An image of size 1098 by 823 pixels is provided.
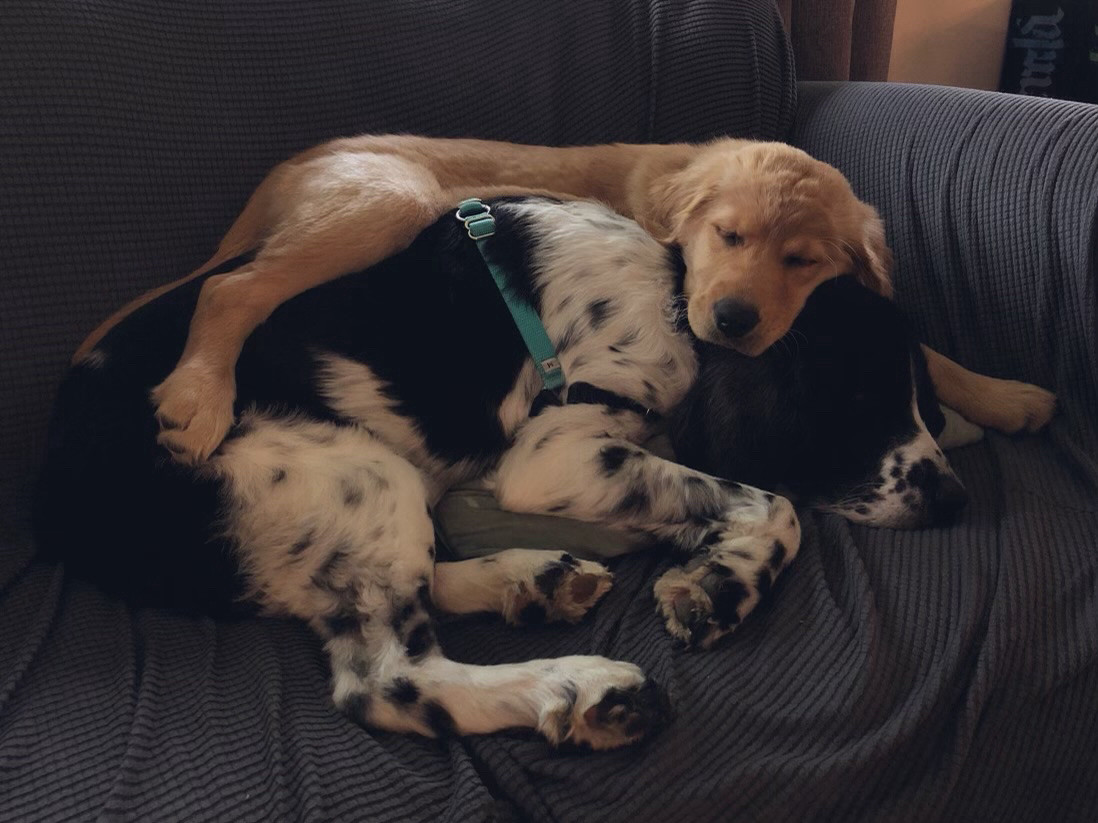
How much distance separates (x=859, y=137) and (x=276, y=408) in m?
1.62

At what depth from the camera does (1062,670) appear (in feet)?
4.35

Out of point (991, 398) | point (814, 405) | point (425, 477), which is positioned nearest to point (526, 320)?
point (425, 477)

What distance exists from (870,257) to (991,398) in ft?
1.27

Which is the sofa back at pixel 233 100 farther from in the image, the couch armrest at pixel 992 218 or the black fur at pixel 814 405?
the black fur at pixel 814 405

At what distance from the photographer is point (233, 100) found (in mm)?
1912

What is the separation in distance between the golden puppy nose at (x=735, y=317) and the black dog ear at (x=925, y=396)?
33 centimetres

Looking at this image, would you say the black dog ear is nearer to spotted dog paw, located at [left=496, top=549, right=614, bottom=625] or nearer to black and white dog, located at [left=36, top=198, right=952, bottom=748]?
black and white dog, located at [left=36, top=198, right=952, bottom=748]

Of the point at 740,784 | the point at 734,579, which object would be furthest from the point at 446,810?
the point at 734,579

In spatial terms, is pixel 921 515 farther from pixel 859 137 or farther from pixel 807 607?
pixel 859 137

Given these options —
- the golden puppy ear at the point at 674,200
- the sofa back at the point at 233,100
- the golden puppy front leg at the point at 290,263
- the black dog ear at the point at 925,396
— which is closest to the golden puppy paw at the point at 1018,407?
the black dog ear at the point at 925,396

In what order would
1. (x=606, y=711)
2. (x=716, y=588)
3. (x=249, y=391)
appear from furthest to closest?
(x=249, y=391) → (x=716, y=588) → (x=606, y=711)

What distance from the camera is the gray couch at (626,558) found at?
120cm

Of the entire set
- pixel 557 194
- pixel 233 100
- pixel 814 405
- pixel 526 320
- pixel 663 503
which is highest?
pixel 233 100

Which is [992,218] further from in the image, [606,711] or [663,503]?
[606,711]
